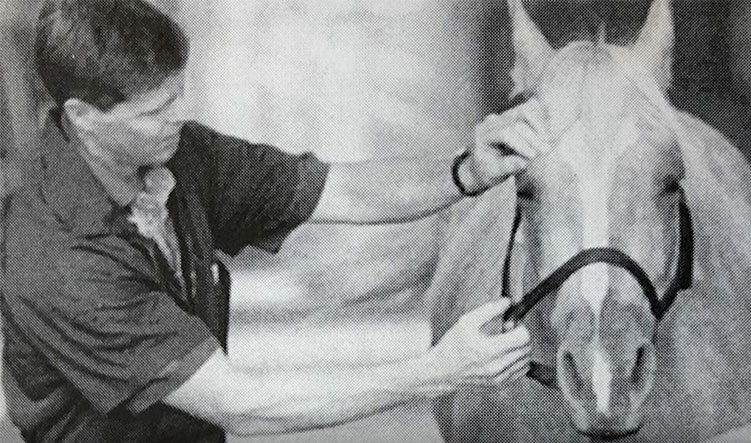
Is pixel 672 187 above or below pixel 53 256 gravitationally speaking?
above

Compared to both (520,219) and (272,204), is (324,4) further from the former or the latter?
(520,219)

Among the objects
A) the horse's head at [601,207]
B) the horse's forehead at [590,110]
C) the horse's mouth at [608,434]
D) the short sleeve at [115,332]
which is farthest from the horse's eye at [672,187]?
the short sleeve at [115,332]

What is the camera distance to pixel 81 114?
2311 millimetres

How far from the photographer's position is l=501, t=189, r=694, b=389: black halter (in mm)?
2197

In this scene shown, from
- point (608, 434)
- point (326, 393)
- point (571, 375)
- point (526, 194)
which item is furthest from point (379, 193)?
point (608, 434)

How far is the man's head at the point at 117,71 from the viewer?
2.27 m

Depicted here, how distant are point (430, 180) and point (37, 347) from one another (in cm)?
82

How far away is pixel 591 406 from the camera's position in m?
2.24

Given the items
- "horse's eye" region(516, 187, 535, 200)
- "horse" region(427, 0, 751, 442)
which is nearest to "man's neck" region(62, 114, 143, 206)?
"horse" region(427, 0, 751, 442)

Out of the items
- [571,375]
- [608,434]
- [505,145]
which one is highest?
[505,145]

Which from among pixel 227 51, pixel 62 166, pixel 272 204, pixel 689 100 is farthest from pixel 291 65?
pixel 689 100

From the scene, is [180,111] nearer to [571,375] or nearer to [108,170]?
[108,170]

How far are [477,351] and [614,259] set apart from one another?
1.02 ft

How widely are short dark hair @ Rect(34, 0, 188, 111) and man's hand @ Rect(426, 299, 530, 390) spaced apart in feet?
2.42
